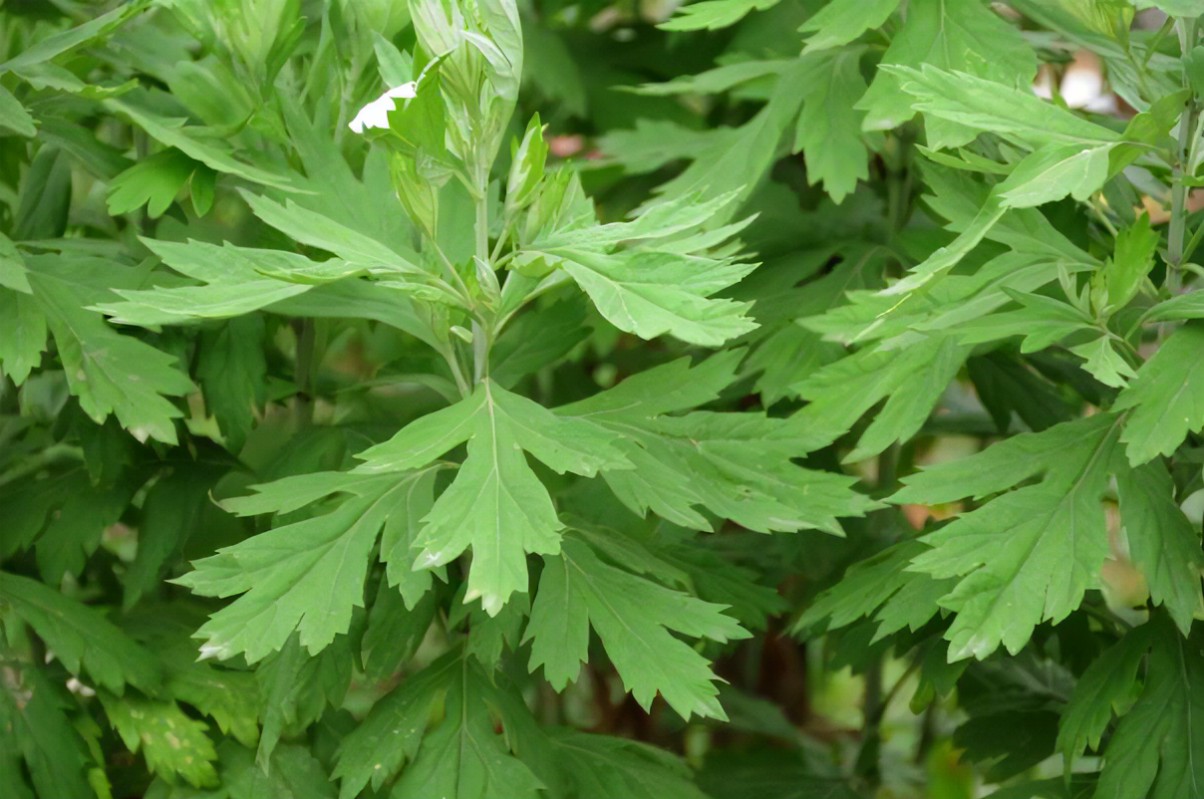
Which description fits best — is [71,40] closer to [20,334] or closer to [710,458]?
[20,334]

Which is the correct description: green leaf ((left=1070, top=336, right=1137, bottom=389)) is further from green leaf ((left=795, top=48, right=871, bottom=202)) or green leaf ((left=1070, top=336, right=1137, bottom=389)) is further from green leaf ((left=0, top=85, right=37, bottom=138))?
green leaf ((left=0, top=85, right=37, bottom=138))

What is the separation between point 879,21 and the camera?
38.4 inches

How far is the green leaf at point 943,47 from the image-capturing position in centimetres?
98

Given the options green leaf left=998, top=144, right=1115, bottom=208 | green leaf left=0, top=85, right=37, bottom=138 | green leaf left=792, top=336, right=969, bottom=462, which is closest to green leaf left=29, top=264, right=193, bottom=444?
green leaf left=0, top=85, right=37, bottom=138

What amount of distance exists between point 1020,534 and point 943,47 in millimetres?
389

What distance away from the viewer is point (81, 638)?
39.9 inches

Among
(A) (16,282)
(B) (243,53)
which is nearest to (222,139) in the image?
(B) (243,53)

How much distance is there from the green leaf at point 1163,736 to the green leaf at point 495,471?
17.1 inches

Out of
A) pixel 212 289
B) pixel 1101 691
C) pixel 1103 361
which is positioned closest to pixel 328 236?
pixel 212 289

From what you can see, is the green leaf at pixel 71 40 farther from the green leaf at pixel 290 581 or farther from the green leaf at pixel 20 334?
the green leaf at pixel 290 581

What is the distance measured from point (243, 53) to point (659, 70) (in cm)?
72

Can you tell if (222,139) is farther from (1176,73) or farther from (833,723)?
(833,723)

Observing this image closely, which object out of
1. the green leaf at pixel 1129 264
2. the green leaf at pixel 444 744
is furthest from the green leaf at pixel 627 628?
the green leaf at pixel 1129 264

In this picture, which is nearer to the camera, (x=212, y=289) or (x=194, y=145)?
(x=212, y=289)
